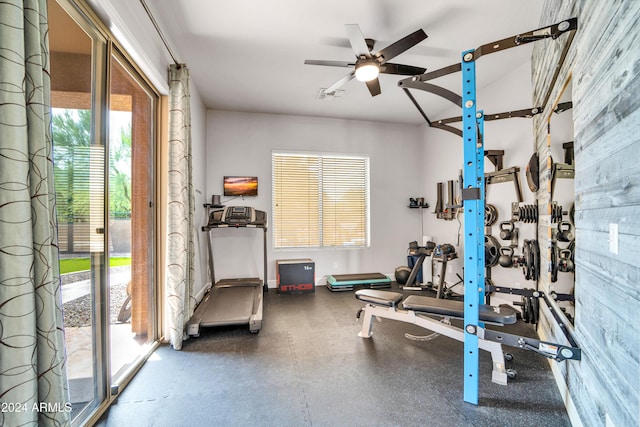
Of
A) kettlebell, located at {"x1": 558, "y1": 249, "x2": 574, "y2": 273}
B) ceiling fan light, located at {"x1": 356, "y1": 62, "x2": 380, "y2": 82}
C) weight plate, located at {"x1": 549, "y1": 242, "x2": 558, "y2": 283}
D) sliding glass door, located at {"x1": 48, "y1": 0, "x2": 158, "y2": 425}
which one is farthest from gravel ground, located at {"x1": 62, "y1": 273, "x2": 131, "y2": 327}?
weight plate, located at {"x1": 549, "y1": 242, "x2": 558, "y2": 283}

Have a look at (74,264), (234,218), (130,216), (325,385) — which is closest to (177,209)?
(130,216)

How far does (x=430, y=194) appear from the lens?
542 cm

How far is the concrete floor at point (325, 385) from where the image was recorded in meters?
1.74

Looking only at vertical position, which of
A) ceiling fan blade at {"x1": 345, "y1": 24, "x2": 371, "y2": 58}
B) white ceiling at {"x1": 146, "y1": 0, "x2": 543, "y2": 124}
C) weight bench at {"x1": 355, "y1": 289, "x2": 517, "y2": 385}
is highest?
white ceiling at {"x1": 146, "y1": 0, "x2": 543, "y2": 124}

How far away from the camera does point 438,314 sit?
7.98ft

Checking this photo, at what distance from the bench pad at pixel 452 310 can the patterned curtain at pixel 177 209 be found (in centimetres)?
216

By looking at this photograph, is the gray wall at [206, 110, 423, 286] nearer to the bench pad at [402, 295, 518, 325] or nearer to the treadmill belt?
the treadmill belt

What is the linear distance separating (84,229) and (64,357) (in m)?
0.84

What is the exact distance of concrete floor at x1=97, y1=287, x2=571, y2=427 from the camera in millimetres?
1738

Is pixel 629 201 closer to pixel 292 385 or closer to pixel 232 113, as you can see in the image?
pixel 292 385

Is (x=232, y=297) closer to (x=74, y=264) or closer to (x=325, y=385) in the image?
(x=325, y=385)

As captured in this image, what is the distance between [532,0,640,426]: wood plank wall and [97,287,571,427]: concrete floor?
434mm

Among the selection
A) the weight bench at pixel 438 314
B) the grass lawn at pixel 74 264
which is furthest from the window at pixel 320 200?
the grass lawn at pixel 74 264

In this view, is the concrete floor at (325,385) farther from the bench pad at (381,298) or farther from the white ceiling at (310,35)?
the white ceiling at (310,35)
